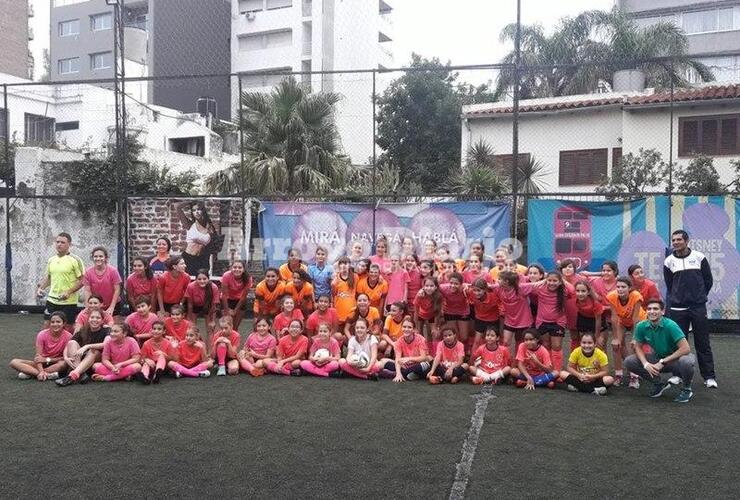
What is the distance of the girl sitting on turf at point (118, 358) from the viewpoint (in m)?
7.56

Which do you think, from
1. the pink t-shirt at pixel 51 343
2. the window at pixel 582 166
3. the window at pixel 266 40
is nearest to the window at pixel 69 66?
the window at pixel 266 40

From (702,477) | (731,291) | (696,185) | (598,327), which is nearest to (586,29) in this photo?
(696,185)

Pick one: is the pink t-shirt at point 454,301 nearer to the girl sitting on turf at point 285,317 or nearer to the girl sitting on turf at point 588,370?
the girl sitting on turf at point 588,370

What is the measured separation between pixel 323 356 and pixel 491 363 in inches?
71.4

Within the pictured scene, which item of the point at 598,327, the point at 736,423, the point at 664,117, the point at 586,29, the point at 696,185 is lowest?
the point at 736,423

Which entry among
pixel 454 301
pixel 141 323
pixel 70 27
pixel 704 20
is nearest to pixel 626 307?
pixel 454 301

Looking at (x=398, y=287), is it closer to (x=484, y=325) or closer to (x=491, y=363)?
(x=484, y=325)

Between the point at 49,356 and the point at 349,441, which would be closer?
the point at 349,441

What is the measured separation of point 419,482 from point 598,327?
3.93m

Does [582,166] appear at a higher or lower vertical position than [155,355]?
higher

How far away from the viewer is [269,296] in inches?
343

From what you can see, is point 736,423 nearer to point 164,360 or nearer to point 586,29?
point 164,360

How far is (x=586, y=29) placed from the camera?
23156mm

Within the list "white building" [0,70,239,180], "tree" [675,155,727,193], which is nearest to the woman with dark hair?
"tree" [675,155,727,193]
